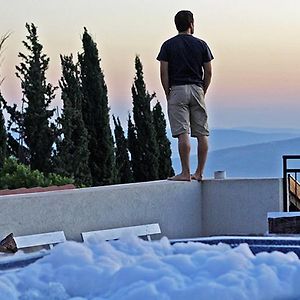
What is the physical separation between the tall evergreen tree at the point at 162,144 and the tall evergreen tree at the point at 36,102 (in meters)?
2.54

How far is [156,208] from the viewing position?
6.11 meters

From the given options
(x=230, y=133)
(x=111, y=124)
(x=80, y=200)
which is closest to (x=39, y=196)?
(x=80, y=200)

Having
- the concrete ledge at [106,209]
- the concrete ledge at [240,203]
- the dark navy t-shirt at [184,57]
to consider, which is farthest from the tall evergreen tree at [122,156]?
the dark navy t-shirt at [184,57]

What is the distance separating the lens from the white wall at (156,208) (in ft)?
17.1

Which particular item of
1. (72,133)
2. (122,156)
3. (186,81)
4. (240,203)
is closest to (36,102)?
(72,133)

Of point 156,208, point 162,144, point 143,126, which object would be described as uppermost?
point 143,126

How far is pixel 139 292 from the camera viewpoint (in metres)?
3.13

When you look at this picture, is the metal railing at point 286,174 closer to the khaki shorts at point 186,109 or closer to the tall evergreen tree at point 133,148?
the khaki shorts at point 186,109

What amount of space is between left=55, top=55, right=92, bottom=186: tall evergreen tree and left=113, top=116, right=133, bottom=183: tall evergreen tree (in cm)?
158

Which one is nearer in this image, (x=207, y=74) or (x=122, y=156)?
(x=207, y=74)

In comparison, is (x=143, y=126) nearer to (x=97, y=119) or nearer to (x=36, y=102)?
(x=97, y=119)

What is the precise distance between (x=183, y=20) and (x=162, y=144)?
816 centimetres

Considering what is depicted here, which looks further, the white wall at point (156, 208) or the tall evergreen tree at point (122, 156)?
the tall evergreen tree at point (122, 156)

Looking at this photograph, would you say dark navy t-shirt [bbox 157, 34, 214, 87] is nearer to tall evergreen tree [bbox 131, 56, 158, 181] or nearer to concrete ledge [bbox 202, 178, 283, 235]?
concrete ledge [bbox 202, 178, 283, 235]
